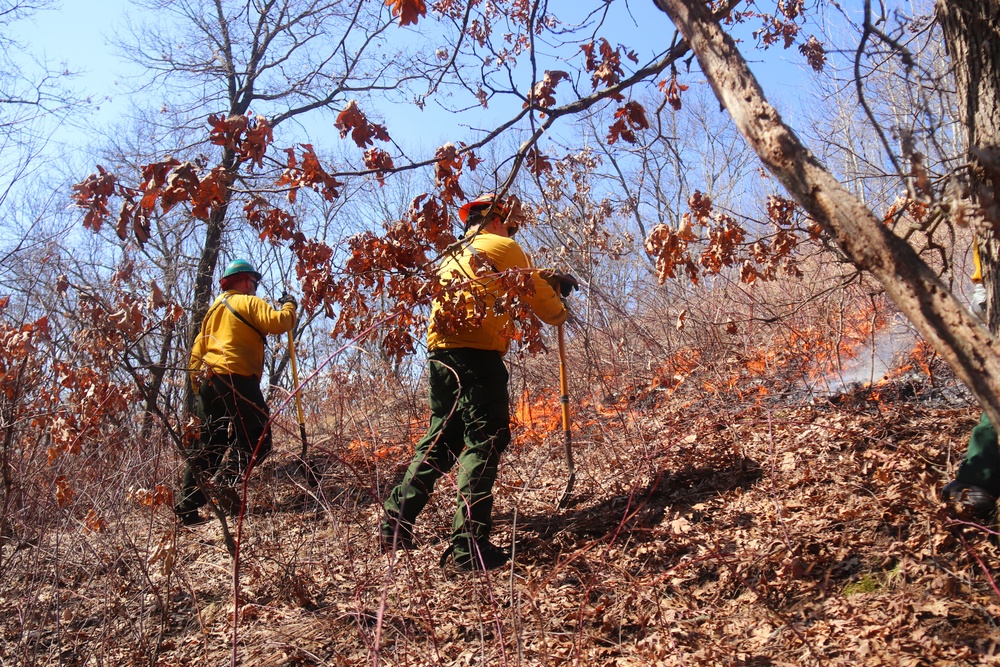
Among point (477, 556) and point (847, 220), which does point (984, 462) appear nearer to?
point (847, 220)

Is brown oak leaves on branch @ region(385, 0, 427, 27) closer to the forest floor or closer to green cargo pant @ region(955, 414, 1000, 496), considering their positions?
the forest floor

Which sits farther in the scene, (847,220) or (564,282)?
(564,282)

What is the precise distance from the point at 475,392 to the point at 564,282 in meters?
1.08

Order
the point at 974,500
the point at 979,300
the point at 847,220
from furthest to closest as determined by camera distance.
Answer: the point at 979,300
the point at 974,500
the point at 847,220

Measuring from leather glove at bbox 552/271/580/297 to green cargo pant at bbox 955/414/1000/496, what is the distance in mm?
2172

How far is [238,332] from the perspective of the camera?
5637mm

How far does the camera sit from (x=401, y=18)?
3475 millimetres

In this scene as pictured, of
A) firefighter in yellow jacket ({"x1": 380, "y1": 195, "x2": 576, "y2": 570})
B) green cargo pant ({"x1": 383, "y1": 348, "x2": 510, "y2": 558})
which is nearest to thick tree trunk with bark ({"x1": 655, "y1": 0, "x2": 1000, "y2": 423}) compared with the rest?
firefighter in yellow jacket ({"x1": 380, "y1": 195, "x2": 576, "y2": 570})

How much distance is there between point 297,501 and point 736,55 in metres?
4.94

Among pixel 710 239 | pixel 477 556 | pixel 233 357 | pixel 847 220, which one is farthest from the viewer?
pixel 233 357

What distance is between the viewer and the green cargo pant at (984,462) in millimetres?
3240

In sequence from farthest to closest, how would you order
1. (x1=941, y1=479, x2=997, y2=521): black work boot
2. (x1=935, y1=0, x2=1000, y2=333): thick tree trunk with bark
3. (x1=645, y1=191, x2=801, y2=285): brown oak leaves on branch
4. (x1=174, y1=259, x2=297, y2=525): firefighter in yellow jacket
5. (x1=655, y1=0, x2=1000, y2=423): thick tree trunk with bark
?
(x1=174, y1=259, x2=297, y2=525): firefighter in yellow jacket, (x1=645, y1=191, x2=801, y2=285): brown oak leaves on branch, (x1=941, y1=479, x2=997, y2=521): black work boot, (x1=935, y1=0, x2=1000, y2=333): thick tree trunk with bark, (x1=655, y1=0, x2=1000, y2=423): thick tree trunk with bark

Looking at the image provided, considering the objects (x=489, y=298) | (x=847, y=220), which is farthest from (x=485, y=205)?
(x=847, y=220)

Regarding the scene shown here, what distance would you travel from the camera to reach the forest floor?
118 inches
